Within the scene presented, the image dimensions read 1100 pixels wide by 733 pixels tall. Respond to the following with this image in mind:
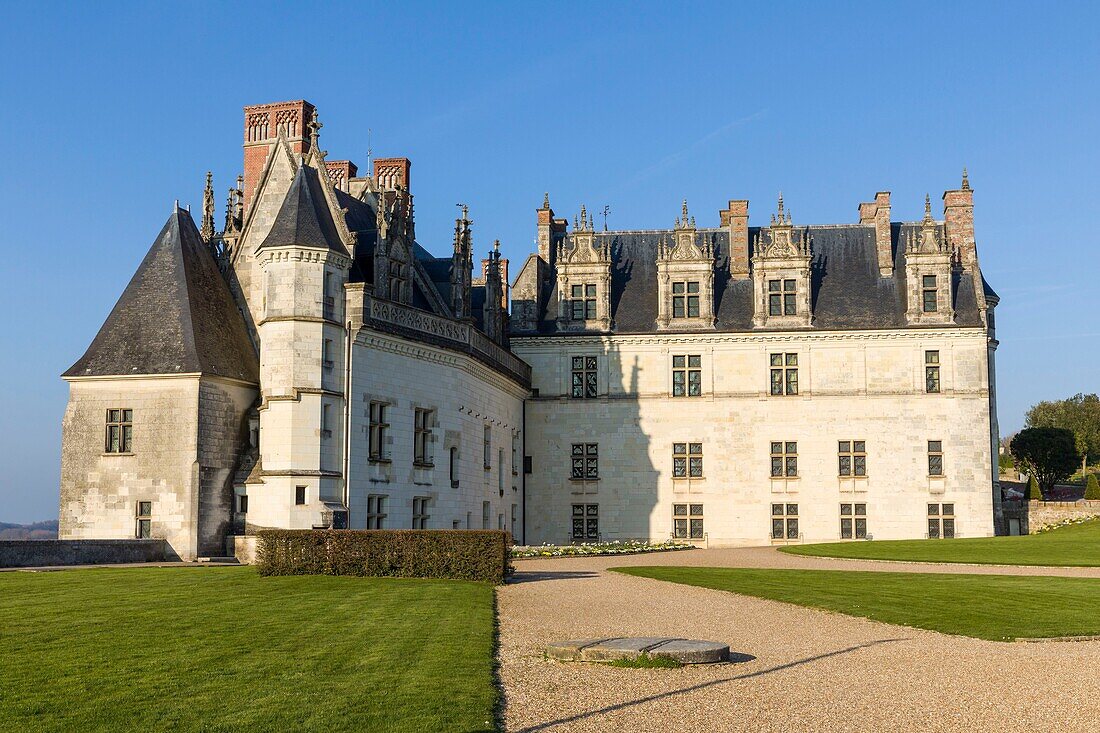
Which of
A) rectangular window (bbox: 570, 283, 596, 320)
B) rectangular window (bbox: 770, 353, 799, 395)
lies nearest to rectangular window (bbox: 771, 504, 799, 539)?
rectangular window (bbox: 770, 353, 799, 395)

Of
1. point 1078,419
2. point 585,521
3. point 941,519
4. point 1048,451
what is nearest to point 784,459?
point 941,519

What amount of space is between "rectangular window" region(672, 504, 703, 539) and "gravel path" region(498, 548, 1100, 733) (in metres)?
23.7

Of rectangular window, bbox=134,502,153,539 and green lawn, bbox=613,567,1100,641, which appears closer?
green lawn, bbox=613,567,1100,641

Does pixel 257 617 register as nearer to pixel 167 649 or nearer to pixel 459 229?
pixel 167 649

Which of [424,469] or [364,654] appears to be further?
[424,469]

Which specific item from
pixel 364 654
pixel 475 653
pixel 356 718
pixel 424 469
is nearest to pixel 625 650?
pixel 475 653

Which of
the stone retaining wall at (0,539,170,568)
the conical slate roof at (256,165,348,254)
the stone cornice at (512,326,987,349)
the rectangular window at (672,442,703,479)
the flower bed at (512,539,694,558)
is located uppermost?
the conical slate roof at (256,165,348,254)

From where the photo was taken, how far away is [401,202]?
32.2 meters

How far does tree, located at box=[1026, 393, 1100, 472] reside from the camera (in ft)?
246

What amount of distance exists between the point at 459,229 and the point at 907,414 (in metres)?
16.8

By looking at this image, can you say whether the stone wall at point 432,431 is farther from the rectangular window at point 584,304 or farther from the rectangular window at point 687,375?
the rectangular window at point 687,375

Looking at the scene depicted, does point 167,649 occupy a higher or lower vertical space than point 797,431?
lower

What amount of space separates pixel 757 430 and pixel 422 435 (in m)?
14.5

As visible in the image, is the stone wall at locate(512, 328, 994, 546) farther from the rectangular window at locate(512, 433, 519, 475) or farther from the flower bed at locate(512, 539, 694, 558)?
the flower bed at locate(512, 539, 694, 558)
